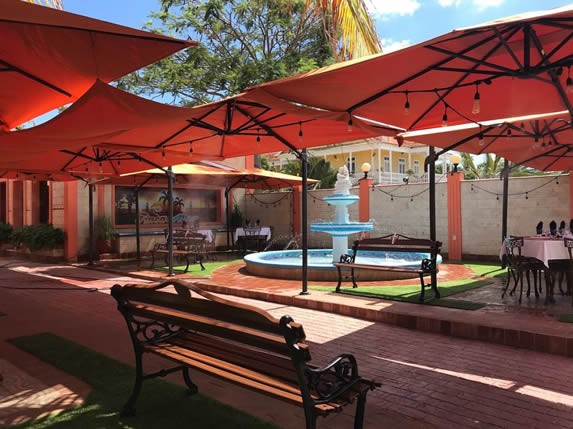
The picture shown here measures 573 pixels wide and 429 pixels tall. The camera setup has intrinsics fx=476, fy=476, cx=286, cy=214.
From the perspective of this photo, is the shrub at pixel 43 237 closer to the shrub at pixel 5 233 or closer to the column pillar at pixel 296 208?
the shrub at pixel 5 233

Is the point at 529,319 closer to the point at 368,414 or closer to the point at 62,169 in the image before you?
the point at 368,414

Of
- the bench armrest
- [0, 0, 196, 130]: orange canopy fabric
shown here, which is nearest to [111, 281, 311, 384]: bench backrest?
the bench armrest

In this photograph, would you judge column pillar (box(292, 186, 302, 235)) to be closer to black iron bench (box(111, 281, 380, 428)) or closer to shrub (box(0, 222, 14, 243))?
shrub (box(0, 222, 14, 243))

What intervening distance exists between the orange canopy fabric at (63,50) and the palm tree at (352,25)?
301cm

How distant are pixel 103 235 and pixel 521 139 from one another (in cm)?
1309

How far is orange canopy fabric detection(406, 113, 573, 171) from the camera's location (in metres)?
7.93

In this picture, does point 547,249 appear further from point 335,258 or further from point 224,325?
point 224,325

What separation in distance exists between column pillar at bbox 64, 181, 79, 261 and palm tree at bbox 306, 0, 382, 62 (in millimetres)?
11967

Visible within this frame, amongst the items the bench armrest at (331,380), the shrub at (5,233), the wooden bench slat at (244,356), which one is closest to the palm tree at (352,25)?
the wooden bench slat at (244,356)

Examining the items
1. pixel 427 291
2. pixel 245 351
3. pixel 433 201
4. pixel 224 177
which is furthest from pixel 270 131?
pixel 224 177

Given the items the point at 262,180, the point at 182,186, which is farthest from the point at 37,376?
the point at 182,186

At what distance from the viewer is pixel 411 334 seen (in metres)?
6.28

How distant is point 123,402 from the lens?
392cm

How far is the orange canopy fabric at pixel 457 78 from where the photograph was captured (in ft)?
14.0
